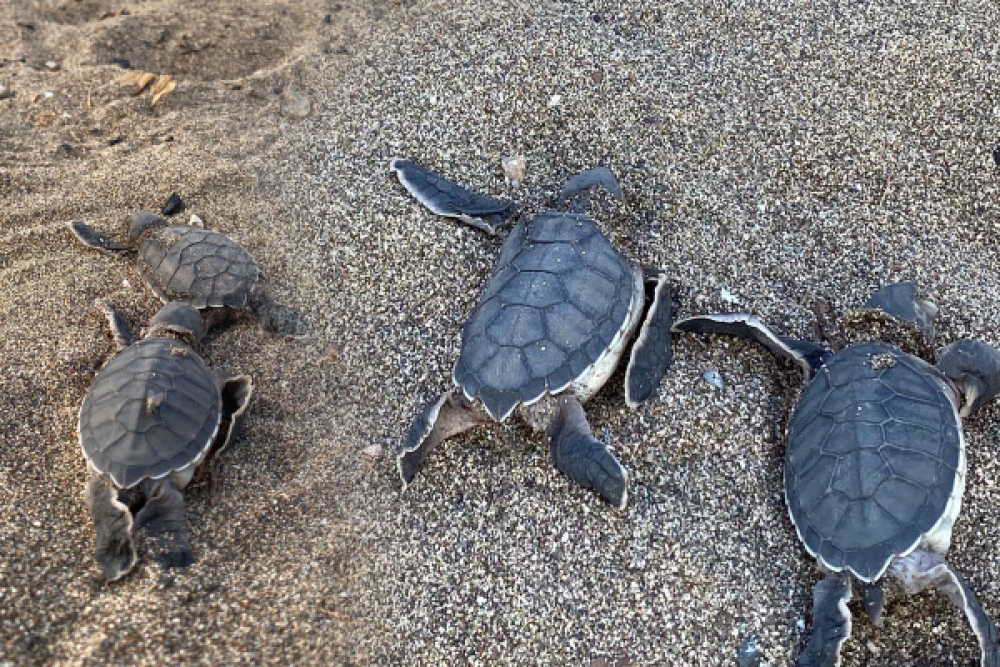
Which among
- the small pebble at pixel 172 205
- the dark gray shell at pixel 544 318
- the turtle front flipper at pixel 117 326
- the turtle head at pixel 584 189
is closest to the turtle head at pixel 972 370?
the dark gray shell at pixel 544 318

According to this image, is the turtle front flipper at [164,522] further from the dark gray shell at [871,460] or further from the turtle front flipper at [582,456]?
the dark gray shell at [871,460]

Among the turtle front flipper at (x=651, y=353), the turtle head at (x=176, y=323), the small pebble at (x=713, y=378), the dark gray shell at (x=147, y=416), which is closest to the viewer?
the dark gray shell at (x=147, y=416)

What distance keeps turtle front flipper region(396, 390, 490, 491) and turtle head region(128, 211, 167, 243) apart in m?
1.72

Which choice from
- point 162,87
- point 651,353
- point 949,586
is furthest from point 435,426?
point 162,87

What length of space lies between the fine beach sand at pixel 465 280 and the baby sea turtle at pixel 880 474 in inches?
6.3

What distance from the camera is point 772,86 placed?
11.7 ft

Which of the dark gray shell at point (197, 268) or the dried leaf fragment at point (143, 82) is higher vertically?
the dried leaf fragment at point (143, 82)

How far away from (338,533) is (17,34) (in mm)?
4113

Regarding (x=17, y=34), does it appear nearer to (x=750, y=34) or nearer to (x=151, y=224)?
(x=151, y=224)

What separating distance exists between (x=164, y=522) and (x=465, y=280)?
1486 millimetres

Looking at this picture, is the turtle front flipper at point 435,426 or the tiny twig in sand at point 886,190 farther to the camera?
the tiny twig in sand at point 886,190

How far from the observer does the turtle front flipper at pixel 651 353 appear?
274 centimetres

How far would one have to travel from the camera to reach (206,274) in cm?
328

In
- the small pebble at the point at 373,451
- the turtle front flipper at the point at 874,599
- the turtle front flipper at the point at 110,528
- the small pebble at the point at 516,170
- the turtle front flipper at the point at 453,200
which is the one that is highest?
the small pebble at the point at 516,170
